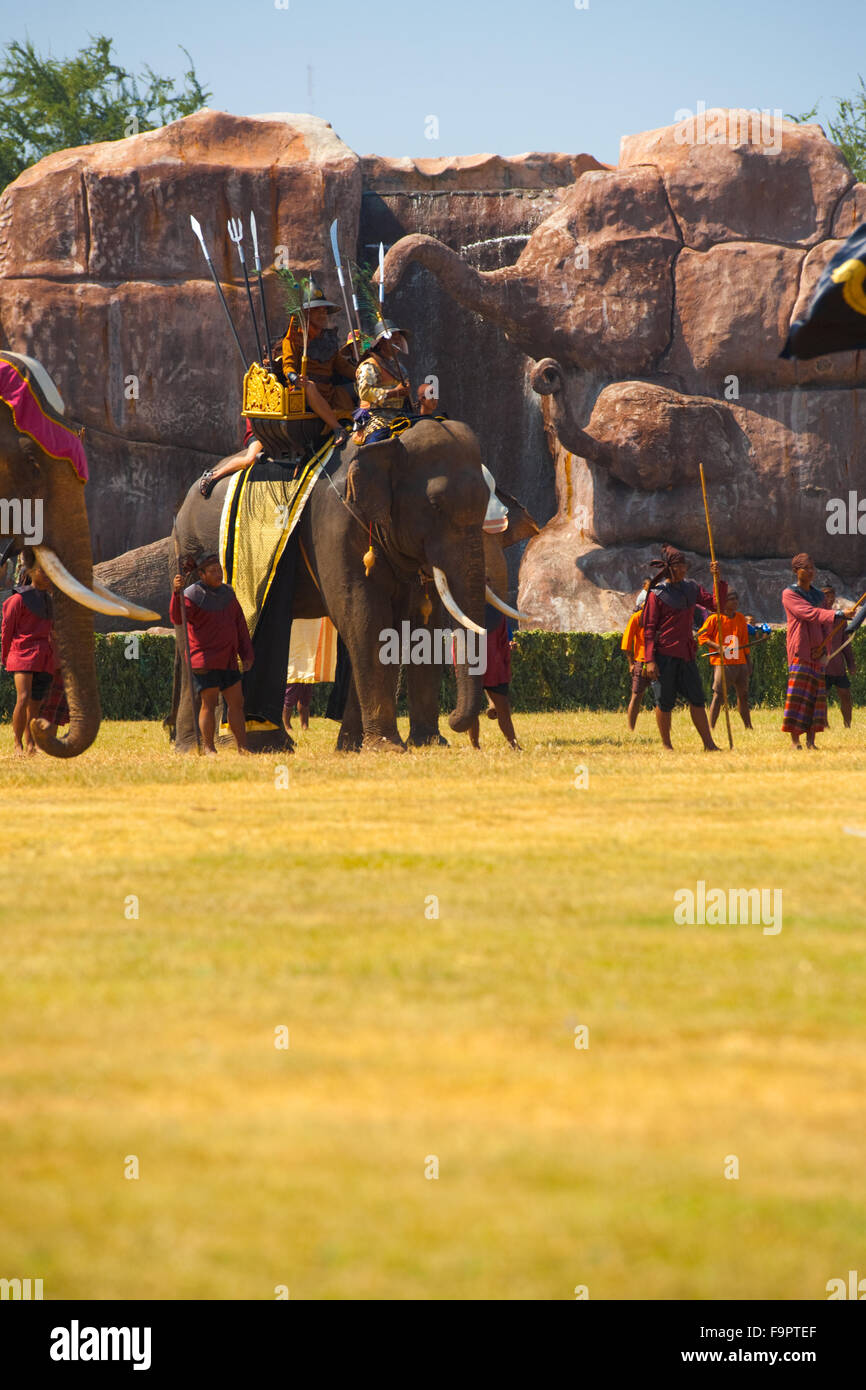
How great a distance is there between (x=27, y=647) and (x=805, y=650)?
20.9 feet

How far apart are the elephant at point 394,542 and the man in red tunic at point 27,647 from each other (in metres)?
2.03

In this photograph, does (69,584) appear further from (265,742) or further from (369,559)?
(265,742)

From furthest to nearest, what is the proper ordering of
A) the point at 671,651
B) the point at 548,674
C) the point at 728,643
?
the point at 548,674 → the point at 728,643 → the point at 671,651

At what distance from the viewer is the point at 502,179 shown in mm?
33219

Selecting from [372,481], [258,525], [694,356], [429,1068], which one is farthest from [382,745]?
[694,356]

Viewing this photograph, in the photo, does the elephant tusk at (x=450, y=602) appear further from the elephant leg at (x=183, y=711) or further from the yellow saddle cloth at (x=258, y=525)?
the elephant leg at (x=183, y=711)

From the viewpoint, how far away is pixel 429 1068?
436 cm

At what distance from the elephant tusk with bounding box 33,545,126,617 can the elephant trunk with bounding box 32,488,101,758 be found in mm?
96

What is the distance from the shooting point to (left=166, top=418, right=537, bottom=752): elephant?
14234 mm

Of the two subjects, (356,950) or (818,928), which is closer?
(356,950)

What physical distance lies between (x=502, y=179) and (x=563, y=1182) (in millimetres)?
31258
